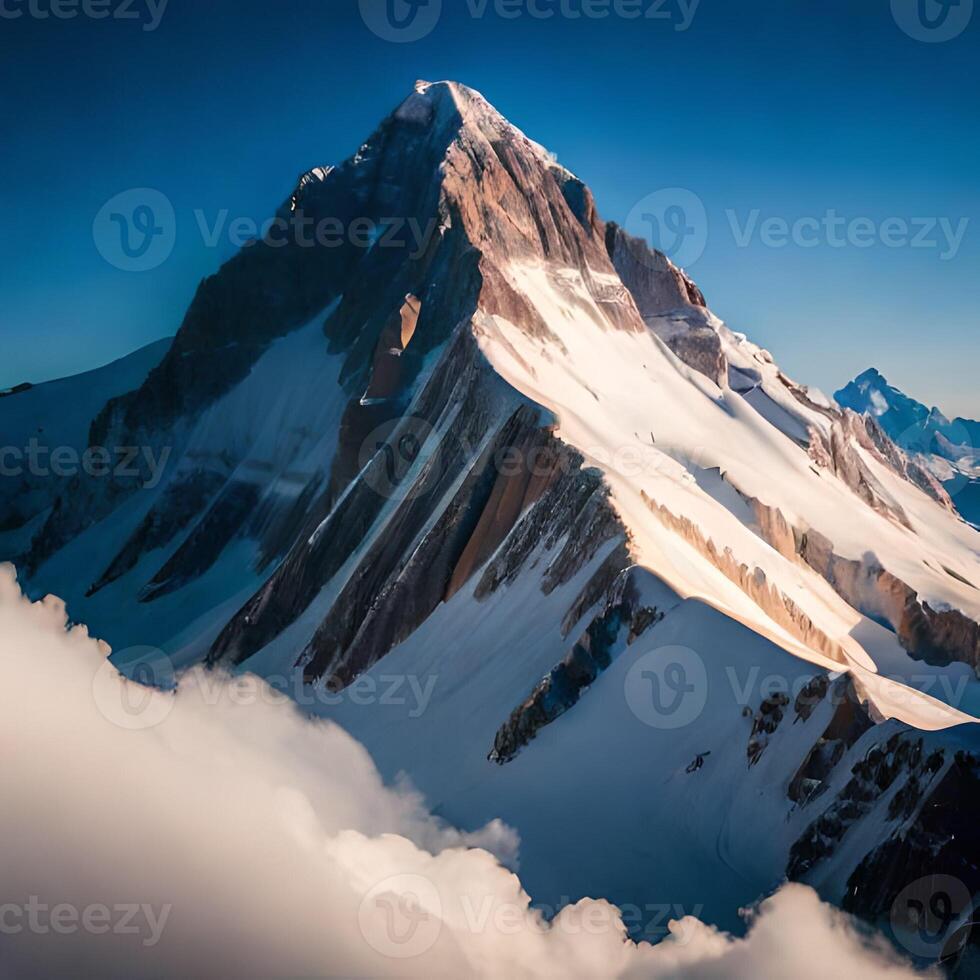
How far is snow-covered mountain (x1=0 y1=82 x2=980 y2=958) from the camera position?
2641 centimetres

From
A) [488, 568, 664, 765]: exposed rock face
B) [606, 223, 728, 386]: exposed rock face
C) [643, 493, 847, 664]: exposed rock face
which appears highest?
[606, 223, 728, 386]: exposed rock face

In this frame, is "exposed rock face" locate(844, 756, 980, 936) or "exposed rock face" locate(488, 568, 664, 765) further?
"exposed rock face" locate(488, 568, 664, 765)

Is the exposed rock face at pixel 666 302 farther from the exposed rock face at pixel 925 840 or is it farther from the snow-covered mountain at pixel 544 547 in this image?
the exposed rock face at pixel 925 840

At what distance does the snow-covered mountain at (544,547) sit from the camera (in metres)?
26.4

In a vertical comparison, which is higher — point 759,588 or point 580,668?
point 759,588

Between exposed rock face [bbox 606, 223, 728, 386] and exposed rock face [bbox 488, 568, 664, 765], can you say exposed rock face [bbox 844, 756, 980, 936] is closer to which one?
exposed rock face [bbox 488, 568, 664, 765]

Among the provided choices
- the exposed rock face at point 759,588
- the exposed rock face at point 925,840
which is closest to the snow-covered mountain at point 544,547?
the exposed rock face at point 925,840

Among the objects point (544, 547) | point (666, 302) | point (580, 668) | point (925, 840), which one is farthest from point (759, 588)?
point (666, 302)

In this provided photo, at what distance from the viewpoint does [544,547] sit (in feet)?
136

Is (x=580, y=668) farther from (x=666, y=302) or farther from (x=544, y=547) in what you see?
(x=666, y=302)

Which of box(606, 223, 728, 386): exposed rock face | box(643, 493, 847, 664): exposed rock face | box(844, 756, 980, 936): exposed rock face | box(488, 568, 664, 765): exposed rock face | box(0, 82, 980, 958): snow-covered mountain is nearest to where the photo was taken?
box(844, 756, 980, 936): exposed rock face

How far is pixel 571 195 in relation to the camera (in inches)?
3529

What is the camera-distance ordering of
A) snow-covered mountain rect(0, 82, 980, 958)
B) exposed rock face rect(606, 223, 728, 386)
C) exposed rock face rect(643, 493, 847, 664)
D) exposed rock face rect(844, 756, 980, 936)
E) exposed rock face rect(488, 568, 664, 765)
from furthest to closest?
exposed rock face rect(606, 223, 728, 386) < exposed rock face rect(643, 493, 847, 664) < exposed rock face rect(488, 568, 664, 765) < snow-covered mountain rect(0, 82, 980, 958) < exposed rock face rect(844, 756, 980, 936)

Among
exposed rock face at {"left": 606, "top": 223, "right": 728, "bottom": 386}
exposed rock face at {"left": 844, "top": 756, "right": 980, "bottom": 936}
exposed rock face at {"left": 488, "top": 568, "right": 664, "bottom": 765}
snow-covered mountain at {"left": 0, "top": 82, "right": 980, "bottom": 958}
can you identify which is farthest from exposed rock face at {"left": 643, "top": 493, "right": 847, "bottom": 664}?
exposed rock face at {"left": 606, "top": 223, "right": 728, "bottom": 386}
